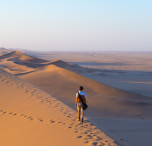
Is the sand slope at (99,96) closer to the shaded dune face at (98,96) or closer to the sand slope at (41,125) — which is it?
the shaded dune face at (98,96)

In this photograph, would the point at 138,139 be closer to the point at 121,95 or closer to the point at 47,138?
the point at 47,138

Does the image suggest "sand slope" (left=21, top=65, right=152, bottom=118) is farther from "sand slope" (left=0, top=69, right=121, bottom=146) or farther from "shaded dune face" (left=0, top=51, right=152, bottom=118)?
"sand slope" (left=0, top=69, right=121, bottom=146)

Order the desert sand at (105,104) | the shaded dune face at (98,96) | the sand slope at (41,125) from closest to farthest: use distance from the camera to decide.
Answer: the sand slope at (41,125)
the desert sand at (105,104)
the shaded dune face at (98,96)

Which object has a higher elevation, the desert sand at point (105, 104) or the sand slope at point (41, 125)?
the sand slope at point (41, 125)

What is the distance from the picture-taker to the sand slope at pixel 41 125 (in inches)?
245

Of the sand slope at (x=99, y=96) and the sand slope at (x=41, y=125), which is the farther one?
the sand slope at (x=99, y=96)

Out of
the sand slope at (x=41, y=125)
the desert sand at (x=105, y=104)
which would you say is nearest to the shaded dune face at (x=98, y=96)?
the desert sand at (x=105, y=104)

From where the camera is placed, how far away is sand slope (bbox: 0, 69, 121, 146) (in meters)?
6.23

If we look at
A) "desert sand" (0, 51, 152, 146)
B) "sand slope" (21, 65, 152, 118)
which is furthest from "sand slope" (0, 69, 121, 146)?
"sand slope" (21, 65, 152, 118)

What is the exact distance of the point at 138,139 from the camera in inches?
368

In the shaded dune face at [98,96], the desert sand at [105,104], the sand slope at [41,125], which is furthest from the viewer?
the shaded dune face at [98,96]

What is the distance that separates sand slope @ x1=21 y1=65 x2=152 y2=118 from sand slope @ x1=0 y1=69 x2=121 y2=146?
497 cm

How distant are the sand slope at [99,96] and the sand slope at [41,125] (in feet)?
16.3

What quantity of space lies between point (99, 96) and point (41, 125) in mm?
10618
